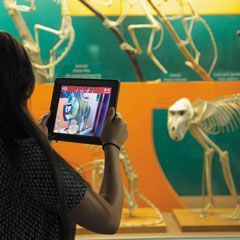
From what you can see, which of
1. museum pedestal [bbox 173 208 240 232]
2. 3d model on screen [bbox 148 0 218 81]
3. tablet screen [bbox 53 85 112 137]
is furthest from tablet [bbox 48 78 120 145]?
3d model on screen [bbox 148 0 218 81]

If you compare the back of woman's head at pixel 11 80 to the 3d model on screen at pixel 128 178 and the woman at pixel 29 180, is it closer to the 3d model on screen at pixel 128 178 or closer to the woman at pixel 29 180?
the woman at pixel 29 180

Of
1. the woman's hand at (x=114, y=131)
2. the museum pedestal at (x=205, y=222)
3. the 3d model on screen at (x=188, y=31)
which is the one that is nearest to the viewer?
the woman's hand at (x=114, y=131)

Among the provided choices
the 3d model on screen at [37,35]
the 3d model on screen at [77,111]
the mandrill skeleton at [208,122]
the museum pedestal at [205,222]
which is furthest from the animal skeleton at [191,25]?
the 3d model on screen at [77,111]

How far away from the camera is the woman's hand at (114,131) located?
3.42 ft

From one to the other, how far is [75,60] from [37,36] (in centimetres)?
28

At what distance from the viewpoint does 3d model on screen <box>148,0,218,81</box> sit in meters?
2.68

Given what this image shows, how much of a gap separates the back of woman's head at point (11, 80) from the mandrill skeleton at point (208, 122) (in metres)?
1.74

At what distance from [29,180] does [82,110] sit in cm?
48

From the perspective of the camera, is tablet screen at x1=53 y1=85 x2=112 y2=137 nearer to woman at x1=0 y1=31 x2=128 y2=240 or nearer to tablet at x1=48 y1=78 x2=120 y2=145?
tablet at x1=48 y1=78 x2=120 y2=145

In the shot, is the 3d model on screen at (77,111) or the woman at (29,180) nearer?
the woman at (29,180)

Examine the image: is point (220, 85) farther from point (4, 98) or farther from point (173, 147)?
point (4, 98)

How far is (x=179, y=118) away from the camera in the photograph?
251 cm

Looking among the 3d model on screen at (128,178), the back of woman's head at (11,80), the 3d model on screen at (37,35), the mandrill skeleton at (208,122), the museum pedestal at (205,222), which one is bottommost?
the museum pedestal at (205,222)

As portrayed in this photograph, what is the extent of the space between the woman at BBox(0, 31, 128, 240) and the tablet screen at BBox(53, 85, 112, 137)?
0.32 metres
